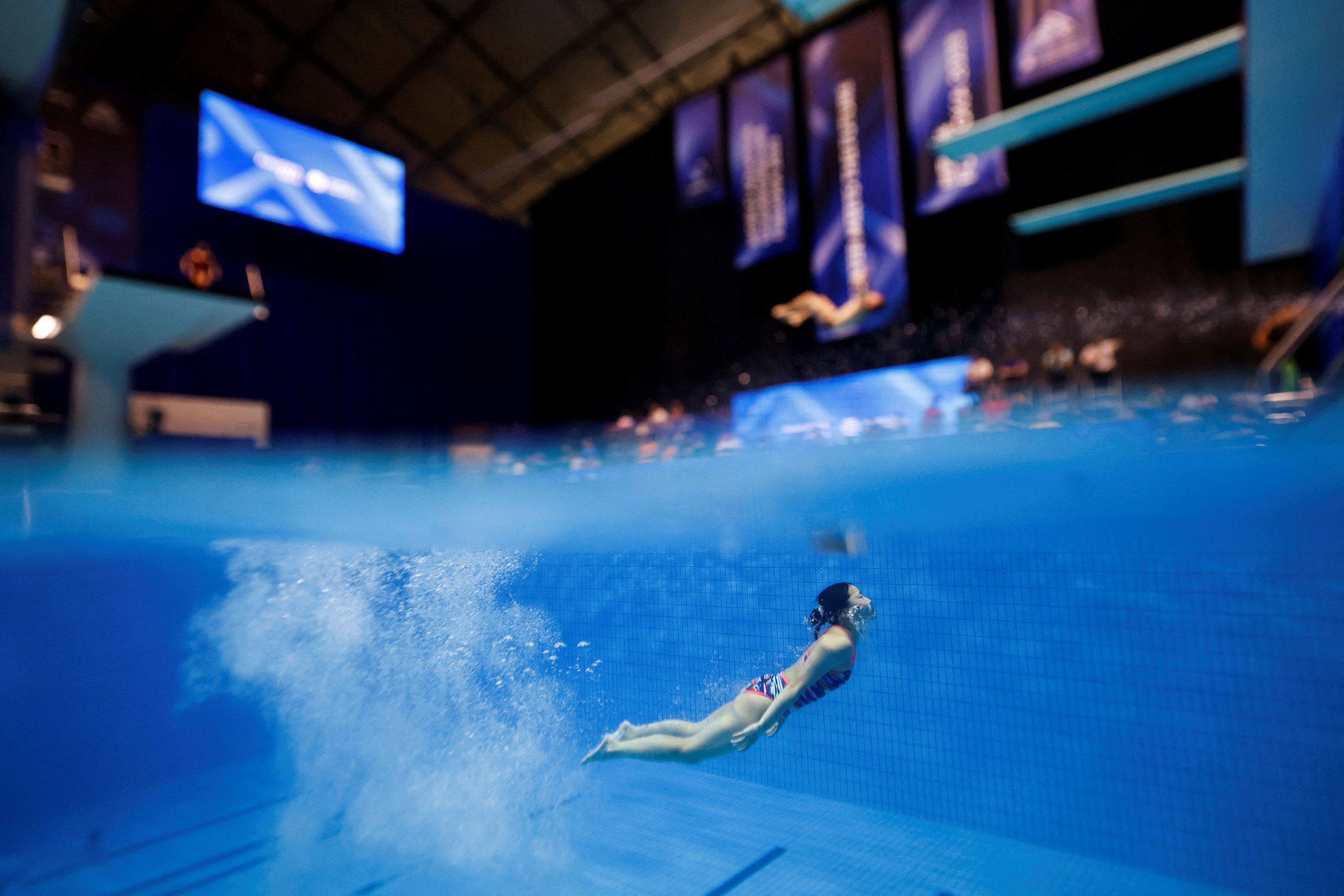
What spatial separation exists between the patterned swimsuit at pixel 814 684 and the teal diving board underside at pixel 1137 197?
640cm

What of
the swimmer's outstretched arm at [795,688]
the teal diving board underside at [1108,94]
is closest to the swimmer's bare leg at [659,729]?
the swimmer's outstretched arm at [795,688]

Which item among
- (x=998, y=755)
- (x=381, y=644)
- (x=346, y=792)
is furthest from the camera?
(x=381, y=644)

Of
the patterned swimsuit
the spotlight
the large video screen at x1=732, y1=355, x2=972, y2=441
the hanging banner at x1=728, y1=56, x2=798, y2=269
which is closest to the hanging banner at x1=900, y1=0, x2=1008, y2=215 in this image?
the hanging banner at x1=728, y1=56, x2=798, y2=269

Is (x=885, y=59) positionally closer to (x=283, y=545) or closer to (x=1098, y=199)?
(x=1098, y=199)

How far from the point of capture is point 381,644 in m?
9.12

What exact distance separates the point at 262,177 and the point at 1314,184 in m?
12.4

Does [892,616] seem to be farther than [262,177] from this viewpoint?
No

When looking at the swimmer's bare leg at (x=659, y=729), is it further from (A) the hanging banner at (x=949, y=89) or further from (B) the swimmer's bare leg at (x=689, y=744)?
(A) the hanging banner at (x=949, y=89)

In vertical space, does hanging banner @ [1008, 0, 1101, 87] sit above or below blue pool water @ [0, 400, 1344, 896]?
above

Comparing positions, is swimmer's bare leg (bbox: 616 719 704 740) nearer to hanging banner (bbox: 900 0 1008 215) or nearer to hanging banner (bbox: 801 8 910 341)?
hanging banner (bbox: 801 8 910 341)

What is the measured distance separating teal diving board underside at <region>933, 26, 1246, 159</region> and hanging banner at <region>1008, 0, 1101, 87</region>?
56.6 inches

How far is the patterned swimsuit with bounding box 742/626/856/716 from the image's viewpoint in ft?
14.8

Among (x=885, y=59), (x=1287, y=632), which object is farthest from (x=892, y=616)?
(x=885, y=59)

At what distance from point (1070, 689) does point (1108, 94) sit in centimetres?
597
